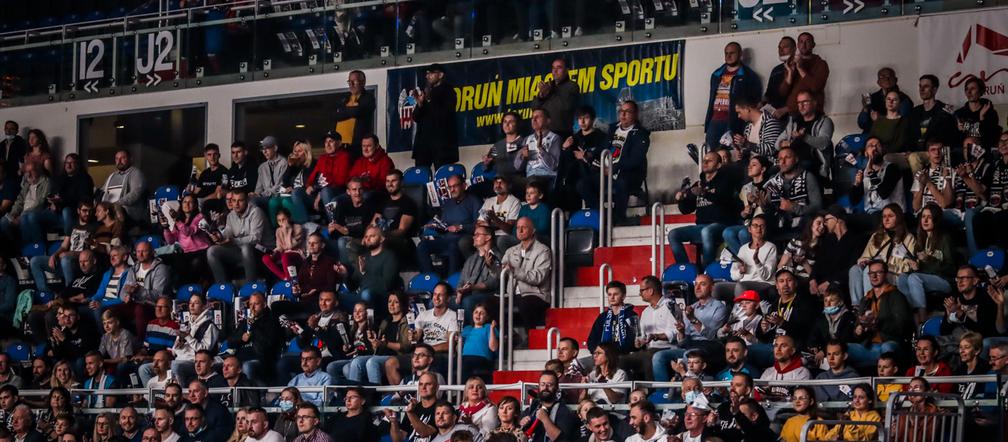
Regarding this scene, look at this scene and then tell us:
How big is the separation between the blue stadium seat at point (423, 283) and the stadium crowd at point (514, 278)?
162 millimetres

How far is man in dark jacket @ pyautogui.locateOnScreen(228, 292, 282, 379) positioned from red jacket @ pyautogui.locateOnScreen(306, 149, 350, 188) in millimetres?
1866

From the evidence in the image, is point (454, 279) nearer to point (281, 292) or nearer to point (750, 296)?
point (281, 292)

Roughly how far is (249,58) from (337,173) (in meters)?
2.41

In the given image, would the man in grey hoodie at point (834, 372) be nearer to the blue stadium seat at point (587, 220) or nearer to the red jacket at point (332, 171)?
the blue stadium seat at point (587, 220)

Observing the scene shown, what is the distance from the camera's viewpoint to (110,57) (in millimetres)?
17828

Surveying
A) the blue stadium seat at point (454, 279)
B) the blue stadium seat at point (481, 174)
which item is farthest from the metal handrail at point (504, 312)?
the blue stadium seat at point (481, 174)

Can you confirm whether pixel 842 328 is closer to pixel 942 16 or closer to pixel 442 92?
pixel 942 16

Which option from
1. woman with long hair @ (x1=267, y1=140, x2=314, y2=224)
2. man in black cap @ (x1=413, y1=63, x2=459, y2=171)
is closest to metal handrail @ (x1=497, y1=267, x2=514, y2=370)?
man in black cap @ (x1=413, y1=63, x2=459, y2=171)

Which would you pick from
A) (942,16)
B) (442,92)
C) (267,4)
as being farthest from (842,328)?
(267,4)

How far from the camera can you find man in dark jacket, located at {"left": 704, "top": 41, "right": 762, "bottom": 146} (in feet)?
47.1

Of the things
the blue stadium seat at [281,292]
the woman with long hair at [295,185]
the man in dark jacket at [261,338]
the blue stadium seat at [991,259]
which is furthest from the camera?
the woman with long hair at [295,185]

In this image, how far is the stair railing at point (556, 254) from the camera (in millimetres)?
13484

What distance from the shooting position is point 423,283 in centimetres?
1383

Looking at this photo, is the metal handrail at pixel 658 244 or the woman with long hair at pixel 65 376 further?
the woman with long hair at pixel 65 376
